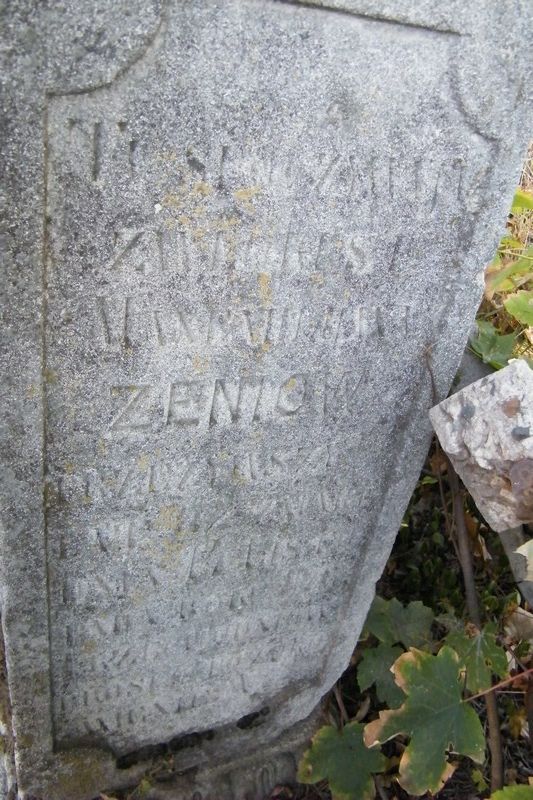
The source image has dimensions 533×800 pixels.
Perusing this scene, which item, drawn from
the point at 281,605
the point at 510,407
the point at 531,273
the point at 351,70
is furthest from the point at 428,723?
the point at 531,273

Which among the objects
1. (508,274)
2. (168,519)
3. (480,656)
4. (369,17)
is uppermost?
(369,17)

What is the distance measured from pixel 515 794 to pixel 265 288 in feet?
3.25

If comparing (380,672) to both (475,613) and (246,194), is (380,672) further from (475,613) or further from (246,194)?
(246,194)

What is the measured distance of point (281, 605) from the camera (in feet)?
5.32

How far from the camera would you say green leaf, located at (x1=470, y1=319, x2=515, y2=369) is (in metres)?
1.88

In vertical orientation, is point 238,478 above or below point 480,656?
above

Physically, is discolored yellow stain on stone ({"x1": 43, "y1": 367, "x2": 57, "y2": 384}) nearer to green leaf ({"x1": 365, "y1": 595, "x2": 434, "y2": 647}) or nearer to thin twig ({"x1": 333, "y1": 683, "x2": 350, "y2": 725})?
green leaf ({"x1": 365, "y1": 595, "x2": 434, "y2": 647})

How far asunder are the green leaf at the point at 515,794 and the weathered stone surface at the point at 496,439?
1.51 feet

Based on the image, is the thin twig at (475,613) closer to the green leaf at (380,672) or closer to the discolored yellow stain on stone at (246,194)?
the green leaf at (380,672)

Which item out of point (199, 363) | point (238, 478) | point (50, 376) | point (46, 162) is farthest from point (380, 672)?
point (46, 162)

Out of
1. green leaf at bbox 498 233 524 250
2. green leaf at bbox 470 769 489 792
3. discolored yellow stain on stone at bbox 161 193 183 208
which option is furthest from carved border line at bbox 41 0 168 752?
green leaf at bbox 498 233 524 250

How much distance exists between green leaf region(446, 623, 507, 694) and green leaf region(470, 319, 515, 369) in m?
0.68

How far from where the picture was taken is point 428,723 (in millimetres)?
1399

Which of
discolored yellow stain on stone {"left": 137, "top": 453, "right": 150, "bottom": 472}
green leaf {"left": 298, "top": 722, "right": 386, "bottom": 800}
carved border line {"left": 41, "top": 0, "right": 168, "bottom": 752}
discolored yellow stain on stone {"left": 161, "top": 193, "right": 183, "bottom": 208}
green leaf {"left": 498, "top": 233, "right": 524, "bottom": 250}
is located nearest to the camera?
carved border line {"left": 41, "top": 0, "right": 168, "bottom": 752}
